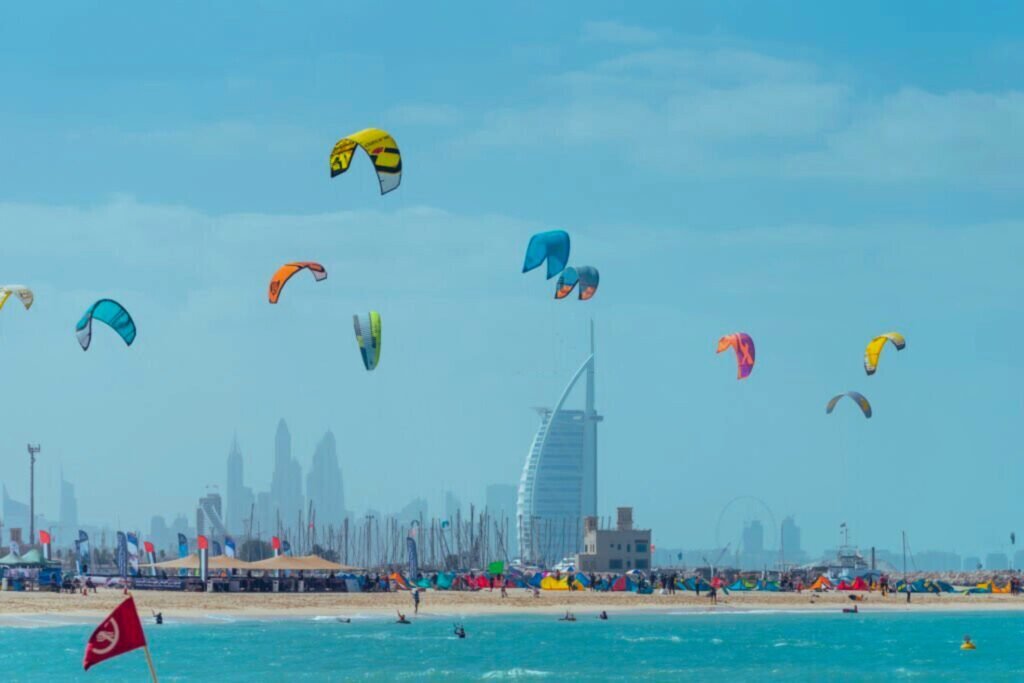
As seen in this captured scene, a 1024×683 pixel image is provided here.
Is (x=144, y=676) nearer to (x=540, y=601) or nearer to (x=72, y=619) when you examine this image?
(x=72, y=619)

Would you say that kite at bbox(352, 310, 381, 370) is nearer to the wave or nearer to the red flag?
the wave

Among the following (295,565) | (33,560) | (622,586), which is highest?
(33,560)

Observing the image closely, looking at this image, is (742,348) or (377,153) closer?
(377,153)

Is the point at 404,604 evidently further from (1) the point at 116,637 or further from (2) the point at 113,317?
(1) the point at 116,637

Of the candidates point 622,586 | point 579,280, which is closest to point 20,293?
point 579,280

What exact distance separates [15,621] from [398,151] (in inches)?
888

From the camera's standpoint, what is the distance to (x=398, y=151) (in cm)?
3409

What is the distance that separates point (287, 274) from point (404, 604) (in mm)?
22192

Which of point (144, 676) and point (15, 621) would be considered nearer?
point (144, 676)

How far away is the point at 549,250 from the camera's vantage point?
39.5 m

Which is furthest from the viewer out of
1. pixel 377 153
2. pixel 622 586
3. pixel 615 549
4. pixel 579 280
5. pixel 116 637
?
pixel 615 549

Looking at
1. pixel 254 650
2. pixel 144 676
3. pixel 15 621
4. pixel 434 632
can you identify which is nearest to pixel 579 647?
pixel 434 632

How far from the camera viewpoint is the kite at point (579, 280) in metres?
42.8

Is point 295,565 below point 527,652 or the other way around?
the other way around
